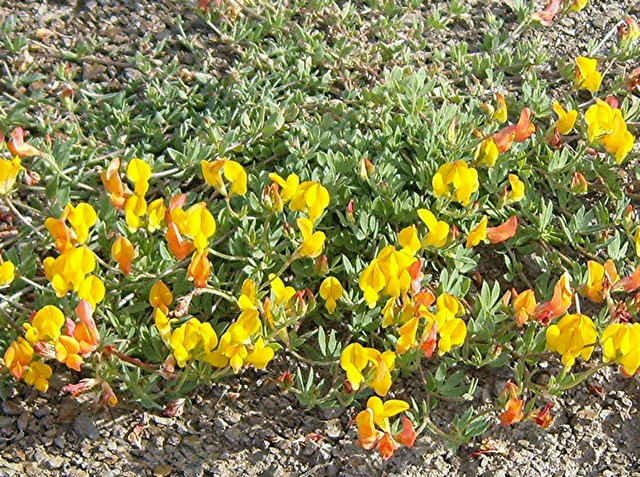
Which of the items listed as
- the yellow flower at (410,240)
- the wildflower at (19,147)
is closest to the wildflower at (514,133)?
the yellow flower at (410,240)

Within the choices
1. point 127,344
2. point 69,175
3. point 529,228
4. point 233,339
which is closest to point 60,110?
point 69,175

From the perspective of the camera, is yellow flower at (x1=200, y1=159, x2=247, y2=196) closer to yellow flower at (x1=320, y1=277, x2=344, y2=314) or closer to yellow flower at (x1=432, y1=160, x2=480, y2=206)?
yellow flower at (x1=320, y1=277, x2=344, y2=314)

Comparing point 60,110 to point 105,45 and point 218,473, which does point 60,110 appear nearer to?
point 105,45

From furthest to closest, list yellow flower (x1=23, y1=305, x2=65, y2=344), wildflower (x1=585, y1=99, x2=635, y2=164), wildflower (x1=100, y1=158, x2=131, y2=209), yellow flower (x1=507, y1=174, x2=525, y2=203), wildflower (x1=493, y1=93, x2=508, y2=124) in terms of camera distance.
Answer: wildflower (x1=493, y1=93, x2=508, y2=124) < wildflower (x1=585, y1=99, x2=635, y2=164) < yellow flower (x1=507, y1=174, x2=525, y2=203) < wildflower (x1=100, y1=158, x2=131, y2=209) < yellow flower (x1=23, y1=305, x2=65, y2=344)

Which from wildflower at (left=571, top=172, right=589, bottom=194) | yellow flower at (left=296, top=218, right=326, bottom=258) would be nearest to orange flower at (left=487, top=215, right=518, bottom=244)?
wildflower at (left=571, top=172, right=589, bottom=194)

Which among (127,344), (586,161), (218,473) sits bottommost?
(218,473)

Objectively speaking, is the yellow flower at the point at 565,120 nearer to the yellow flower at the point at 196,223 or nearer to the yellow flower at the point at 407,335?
the yellow flower at the point at 407,335
